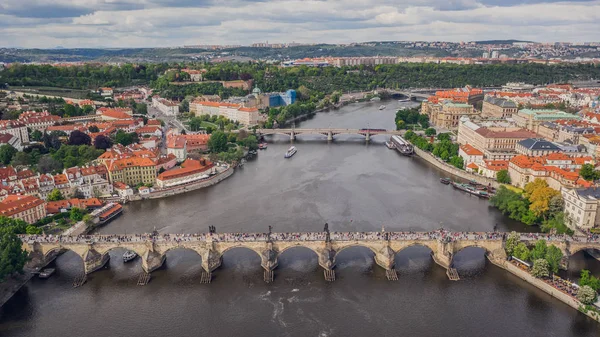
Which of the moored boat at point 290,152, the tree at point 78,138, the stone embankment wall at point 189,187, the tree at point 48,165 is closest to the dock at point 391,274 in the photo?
the stone embankment wall at point 189,187

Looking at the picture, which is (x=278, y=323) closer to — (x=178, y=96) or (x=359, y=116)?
(x=359, y=116)

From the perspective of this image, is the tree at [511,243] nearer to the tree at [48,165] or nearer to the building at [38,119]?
the tree at [48,165]

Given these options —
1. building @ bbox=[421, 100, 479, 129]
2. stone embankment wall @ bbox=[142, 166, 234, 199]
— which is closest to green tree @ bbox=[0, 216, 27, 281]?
stone embankment wall @ bbox=[142, 166, 234, 199]

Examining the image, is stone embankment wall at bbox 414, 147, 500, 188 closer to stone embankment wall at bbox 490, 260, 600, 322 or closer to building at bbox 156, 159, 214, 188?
stone embankment wall at bbox 490, 260, 600, 322

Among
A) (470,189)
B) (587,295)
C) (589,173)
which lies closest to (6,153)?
(470,189)

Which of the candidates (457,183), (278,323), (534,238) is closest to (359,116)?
(457,183)

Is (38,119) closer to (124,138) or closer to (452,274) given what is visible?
(124,138)

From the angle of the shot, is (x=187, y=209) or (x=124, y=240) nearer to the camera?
(x=124, y=240)
